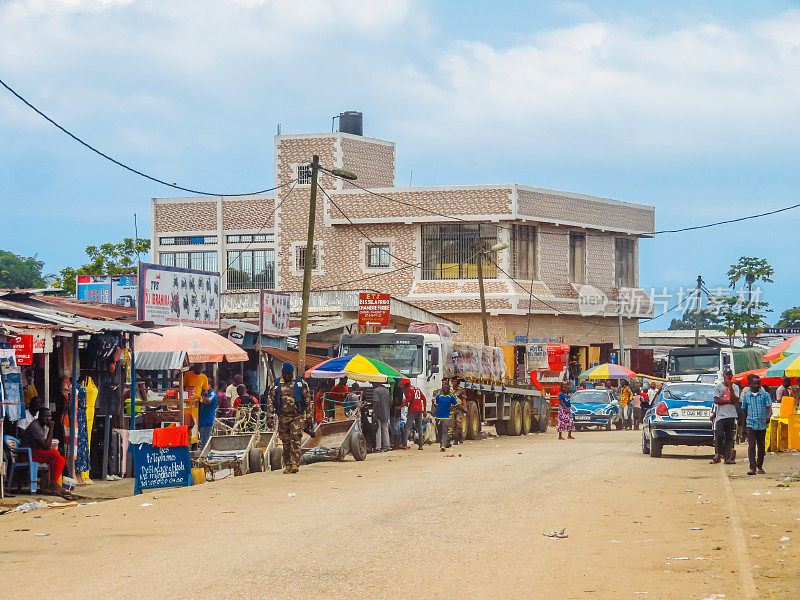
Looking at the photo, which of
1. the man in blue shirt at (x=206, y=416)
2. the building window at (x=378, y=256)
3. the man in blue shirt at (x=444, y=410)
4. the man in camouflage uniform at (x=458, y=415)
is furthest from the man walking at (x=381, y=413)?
the building window at (x=378, y=256)

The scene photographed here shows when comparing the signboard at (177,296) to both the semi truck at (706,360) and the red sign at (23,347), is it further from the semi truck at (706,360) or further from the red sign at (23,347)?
the semi truck at (706,360)

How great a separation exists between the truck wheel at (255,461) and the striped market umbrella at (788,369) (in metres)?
10.8

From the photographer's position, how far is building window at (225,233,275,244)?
62.8 meters

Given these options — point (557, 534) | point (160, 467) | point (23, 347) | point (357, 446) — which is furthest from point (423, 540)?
point (357, 446)

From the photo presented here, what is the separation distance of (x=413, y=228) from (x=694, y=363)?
15.8 meters

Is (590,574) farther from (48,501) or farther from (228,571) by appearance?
(48,501)

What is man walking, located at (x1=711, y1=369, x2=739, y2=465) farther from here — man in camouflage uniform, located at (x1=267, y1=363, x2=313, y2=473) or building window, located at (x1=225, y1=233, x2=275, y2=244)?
building window, located at (x1=225, y1=233, x2=275, y2=244)

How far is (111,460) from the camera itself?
20.1m

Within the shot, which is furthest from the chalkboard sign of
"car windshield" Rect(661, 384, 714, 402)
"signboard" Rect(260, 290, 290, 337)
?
"signboard" Rect(260, 290, 290, 337)

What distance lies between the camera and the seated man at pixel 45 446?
1653 centimetres

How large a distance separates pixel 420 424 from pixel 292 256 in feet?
113

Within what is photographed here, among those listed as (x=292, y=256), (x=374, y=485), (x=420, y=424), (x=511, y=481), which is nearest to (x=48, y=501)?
(x=374, y=485)

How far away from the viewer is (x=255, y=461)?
21.1 metres

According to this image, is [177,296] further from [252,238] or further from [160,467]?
[252,238]
